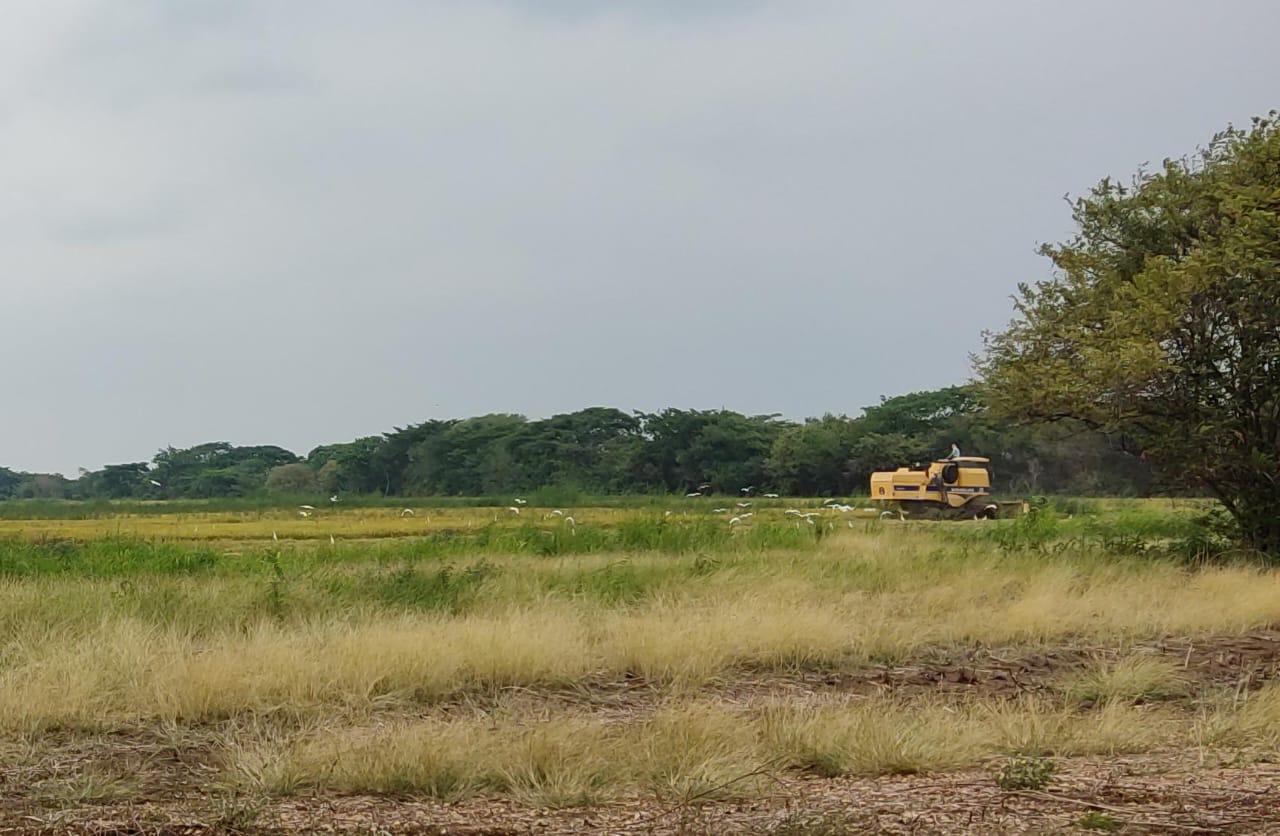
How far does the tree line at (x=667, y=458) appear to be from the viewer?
208ft

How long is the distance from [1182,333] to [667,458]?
62862 mm

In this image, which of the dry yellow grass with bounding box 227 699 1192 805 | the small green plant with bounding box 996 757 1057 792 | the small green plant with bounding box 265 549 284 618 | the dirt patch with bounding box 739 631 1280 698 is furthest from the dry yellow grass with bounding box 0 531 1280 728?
the small green plant with bounding box 996 757 1057 792

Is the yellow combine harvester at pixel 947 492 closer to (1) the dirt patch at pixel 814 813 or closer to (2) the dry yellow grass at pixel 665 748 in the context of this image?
(2) the dry yellow grass at pixel 665 748

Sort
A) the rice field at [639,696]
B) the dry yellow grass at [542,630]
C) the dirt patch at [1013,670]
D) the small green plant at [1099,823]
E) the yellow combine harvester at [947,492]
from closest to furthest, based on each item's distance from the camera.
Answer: the small green plant at [1099,823] → the rice field at [639,696] → the dry yellow grass at [542,630] → the dirt patch at [1013,670] → the yellow combine harvester at [947,492]

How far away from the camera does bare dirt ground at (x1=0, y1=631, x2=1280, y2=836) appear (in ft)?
15.6

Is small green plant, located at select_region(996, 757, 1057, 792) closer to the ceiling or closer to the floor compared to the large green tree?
closer to the floor

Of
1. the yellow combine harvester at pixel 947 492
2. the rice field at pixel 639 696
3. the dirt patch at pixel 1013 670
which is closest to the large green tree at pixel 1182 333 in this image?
the rice field at pixel 639 696

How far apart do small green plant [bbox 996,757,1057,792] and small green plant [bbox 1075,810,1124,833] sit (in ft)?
1.76

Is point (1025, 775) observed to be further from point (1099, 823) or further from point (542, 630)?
point (542, 630)

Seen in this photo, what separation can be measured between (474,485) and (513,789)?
78.9 meters

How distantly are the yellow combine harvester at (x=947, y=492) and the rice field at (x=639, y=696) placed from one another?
2283 cm

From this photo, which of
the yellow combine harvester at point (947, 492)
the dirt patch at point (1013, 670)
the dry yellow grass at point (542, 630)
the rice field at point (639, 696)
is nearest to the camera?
the rice field at point (639, 696)

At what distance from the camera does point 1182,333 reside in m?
16.3

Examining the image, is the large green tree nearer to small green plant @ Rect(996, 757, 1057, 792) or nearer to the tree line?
small green plant @ Rect(996, 757, 1057, 792)
